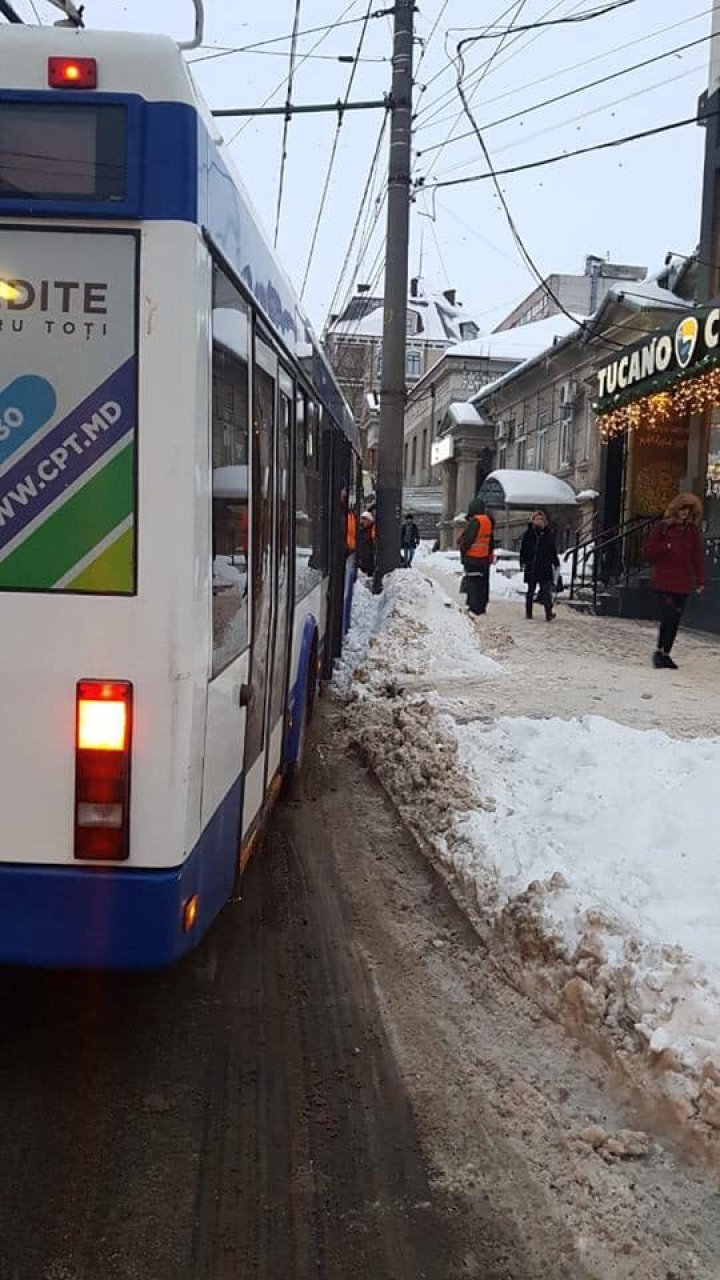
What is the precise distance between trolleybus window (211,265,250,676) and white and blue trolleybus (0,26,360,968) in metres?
0.08

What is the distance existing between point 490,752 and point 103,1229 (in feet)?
15.2

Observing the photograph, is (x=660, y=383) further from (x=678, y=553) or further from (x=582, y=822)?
(x=582, y=822)

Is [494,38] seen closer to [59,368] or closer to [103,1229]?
[59,368]

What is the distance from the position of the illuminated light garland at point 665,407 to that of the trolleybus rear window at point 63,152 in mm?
12229

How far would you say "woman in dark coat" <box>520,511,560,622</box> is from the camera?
52.8 feet

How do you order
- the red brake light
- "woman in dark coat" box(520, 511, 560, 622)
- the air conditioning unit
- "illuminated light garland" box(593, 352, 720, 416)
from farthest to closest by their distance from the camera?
the air conditioning unit, "woman in dark coat" box(520, 511, 560, 622), "illuminated light garland" box(593, 352, 720, 416), the red brake light

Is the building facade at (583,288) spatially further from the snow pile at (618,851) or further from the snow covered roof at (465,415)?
the snow pile at (618,851)

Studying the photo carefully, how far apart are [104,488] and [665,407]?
52.4 feet

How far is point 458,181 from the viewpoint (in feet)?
51.1

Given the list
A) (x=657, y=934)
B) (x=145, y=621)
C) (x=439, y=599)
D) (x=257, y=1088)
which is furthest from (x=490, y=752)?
(x=439, y=599)

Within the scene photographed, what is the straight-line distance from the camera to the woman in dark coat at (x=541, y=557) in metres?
16.1

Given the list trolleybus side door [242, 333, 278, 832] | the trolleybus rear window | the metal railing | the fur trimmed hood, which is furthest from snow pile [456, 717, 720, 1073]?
the metal railing

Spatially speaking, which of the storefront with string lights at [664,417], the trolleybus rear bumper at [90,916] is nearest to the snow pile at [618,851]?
the trolleybus rear bumper at [90,916]

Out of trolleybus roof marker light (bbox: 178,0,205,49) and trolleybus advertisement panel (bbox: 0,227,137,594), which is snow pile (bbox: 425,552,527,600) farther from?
trolleybus advertisement panel (bbox: 0,227,137,594)
